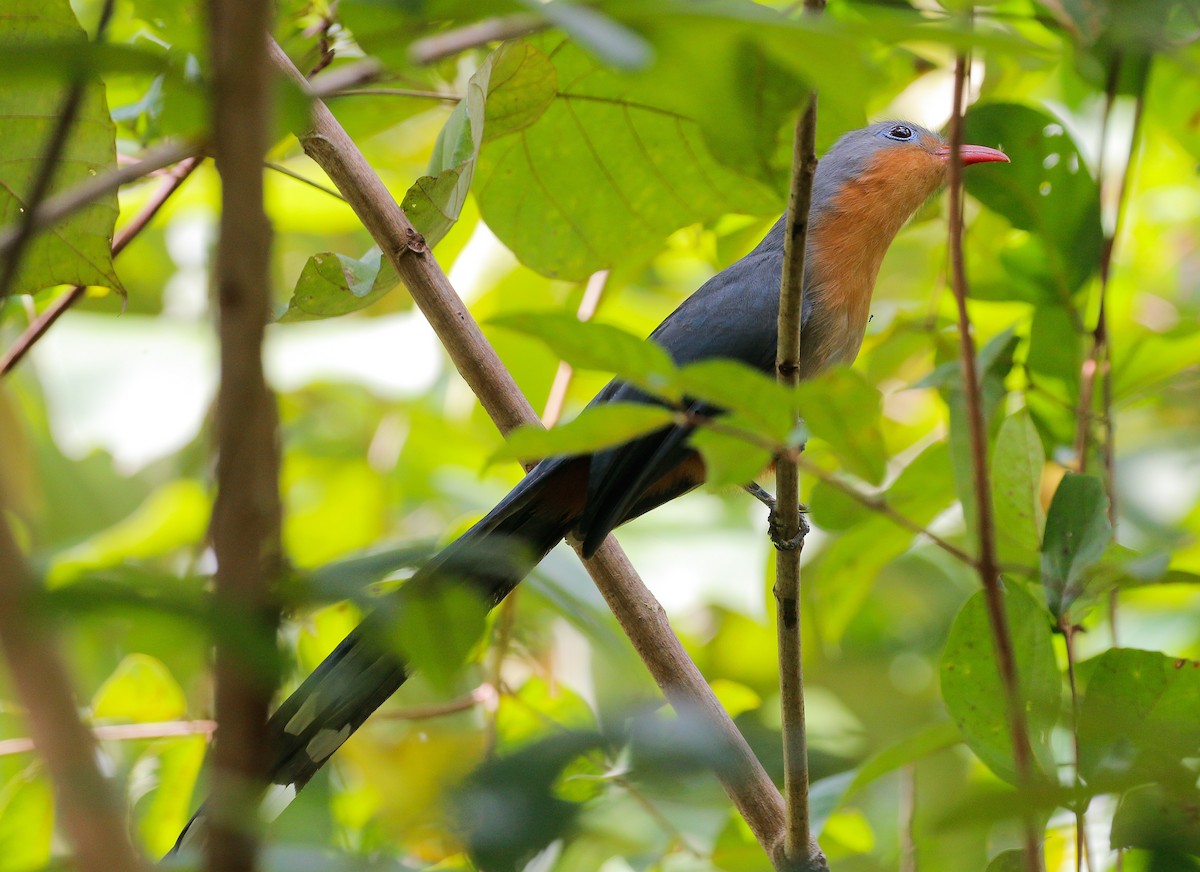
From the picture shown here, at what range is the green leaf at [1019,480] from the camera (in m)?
2.08

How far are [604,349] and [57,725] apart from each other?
64 cm

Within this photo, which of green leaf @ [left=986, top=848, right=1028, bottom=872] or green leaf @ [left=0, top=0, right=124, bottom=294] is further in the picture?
green leaf @ [left=0, top=0, right=124, bottom=294]

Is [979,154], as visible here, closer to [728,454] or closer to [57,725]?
[728,454]

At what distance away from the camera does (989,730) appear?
5.70 ft

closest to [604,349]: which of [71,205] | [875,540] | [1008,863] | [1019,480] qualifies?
[71,205]

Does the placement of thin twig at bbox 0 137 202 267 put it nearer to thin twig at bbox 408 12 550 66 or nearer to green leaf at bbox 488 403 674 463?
thin twig at bbox 408 12 550 66

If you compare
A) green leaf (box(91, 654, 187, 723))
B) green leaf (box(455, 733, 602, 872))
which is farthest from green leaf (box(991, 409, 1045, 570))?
green leaf (box(91, 654, 187, 723))

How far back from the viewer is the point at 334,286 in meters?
2.20

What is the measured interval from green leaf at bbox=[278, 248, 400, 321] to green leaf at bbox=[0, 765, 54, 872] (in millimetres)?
1080

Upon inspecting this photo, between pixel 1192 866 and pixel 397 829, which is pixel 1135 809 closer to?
pixel 1192 866

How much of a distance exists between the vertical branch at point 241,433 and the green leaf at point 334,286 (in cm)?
144

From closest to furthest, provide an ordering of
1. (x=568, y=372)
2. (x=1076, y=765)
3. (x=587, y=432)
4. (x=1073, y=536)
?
(x=587, y=432)
(x=1076, y=765)
(x=1073, y=536)
(x=568, y=372)

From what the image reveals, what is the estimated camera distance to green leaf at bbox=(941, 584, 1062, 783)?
1.73m

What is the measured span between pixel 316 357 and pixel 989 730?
3238 mm
